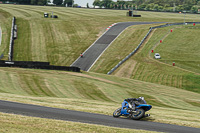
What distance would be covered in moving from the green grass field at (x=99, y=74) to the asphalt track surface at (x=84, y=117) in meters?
1.19

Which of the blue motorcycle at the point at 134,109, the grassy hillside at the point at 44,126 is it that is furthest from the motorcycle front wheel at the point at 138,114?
the grassy hillside at the point at 44,126

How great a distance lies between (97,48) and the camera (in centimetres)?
7431

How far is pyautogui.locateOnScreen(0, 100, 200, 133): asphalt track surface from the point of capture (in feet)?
53.1

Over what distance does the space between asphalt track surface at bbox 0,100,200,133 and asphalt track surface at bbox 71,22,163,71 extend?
4174 centimetres

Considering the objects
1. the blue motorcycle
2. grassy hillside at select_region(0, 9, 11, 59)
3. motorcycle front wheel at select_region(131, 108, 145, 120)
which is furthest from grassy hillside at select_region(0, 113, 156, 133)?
grassy hillside at select_region(0, 9, 11, 59)

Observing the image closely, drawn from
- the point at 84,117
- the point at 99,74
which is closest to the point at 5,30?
the point at 99,74

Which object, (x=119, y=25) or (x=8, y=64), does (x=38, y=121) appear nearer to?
(x=8, y=64)

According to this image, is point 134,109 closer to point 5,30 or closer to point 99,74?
point 99,74

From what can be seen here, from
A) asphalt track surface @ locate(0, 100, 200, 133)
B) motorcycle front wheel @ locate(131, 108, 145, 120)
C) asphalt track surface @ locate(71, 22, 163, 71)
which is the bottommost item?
asphalt track surface @ locate(71, 22, 163, 71)

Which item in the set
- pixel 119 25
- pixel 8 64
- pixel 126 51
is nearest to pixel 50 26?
pixel 119 25

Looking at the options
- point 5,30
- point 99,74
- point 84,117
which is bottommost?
point 99,74

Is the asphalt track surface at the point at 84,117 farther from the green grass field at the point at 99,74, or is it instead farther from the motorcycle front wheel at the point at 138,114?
the green grass field at the point at 99,74

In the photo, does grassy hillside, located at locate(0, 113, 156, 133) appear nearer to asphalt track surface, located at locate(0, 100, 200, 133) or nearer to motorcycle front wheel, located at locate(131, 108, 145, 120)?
asphalt track surface, located at locate(0, 100, 200, 133)

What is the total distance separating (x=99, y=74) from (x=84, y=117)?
34787 mm
